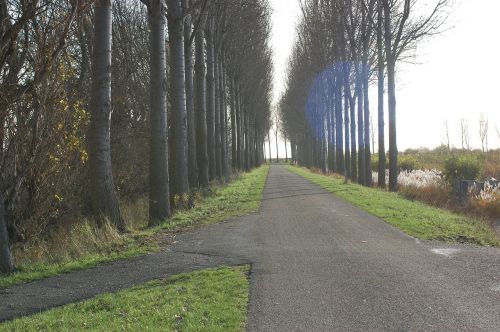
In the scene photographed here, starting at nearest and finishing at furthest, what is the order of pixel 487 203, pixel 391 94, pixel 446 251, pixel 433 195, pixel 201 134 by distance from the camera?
1. pixel 446 251
2. pixel 487 203
3. pixel 433 195
4. pixel 201 134
5. pixel 391 94

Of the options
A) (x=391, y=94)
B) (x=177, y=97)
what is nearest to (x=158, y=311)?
(x=177, y=97)

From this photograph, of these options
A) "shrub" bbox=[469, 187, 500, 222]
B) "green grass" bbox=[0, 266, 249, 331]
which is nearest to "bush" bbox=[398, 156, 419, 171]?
"shrub" bbox=[469, 187, 500, 222]

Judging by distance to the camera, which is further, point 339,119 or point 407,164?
point 339,119

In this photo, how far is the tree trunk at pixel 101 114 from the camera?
10320 mm

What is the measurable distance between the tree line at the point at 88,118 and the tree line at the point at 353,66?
676cm

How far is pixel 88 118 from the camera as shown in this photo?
473 inches

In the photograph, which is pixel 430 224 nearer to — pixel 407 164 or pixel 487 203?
pixel 487 203

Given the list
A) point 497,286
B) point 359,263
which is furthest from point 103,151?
point 497,286

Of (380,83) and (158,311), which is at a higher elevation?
(380,83)

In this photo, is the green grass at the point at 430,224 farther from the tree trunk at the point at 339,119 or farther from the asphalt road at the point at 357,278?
the tree trunk at the point at 339,119

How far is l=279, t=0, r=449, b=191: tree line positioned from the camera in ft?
74.2

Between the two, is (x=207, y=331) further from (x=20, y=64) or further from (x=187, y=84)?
(x=187, y=84)

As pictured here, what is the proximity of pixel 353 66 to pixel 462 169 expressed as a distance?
8981 millimetres

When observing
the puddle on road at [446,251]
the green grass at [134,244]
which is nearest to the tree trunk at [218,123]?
the green grass at [134,244]
